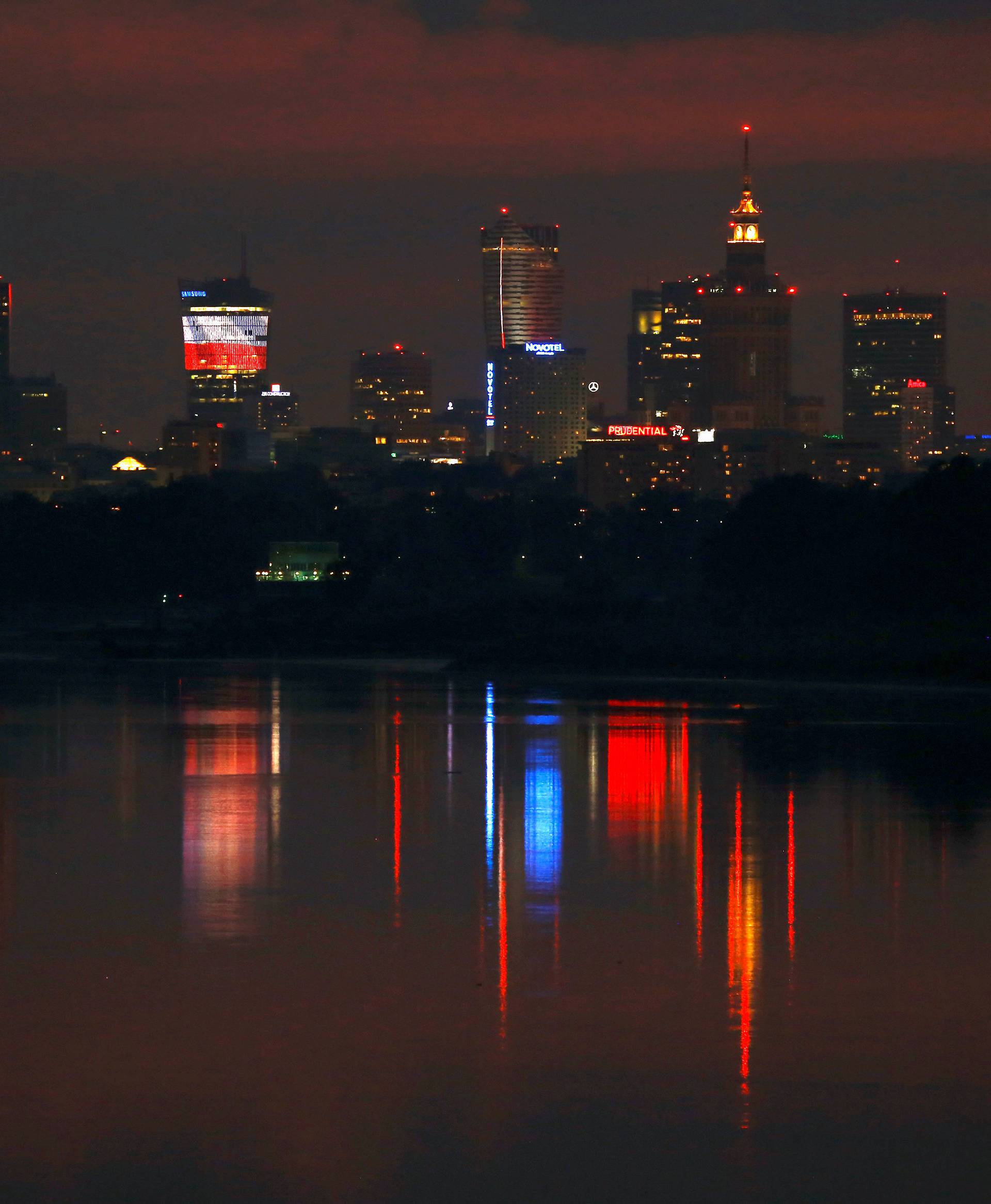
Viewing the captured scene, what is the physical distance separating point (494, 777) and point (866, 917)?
42.1 feet

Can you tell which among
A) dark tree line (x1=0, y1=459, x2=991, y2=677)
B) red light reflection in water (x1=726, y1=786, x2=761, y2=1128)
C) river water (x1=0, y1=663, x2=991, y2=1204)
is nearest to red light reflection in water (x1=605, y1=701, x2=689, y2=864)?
river water (x1=0, y1=663, x2=991, y2=1204)

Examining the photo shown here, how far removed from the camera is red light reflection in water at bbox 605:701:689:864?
25.6 metres

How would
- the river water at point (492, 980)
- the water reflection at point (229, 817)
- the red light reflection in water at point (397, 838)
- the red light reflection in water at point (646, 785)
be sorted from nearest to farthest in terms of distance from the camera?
the river water at point (492, 980) < the water reflection at point (229, 817) < the red light reflection in water at point (397, 838) < the red light reflection in water at point (646, 785)

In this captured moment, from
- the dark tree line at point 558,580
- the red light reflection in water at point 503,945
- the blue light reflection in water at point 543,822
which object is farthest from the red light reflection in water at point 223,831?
the dark tree line at point 558,580

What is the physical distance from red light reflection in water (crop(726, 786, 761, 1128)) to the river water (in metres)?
0.05

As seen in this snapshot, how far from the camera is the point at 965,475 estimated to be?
76500 mm

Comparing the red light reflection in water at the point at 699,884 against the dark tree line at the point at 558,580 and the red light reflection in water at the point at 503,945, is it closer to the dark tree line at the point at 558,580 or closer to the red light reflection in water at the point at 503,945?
the red light reflection in water at the point at 503,945

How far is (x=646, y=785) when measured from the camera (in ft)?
104

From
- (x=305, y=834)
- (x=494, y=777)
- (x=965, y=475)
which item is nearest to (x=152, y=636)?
(x=965, y=475)

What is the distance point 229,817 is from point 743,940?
10038 millimetres

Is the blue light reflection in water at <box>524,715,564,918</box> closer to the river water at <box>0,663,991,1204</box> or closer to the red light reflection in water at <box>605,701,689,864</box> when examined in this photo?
the river water at <box>0,663,991,1204</box>

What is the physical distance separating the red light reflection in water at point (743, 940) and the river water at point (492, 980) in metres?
0.05

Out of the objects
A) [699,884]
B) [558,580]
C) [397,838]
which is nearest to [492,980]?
[699,884]

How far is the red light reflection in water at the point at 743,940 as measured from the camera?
15121 mm
